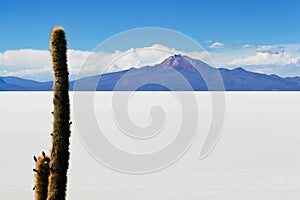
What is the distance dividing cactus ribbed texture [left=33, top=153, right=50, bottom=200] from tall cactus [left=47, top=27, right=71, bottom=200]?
14cm

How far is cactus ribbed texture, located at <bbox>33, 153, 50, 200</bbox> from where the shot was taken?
2.24 meters

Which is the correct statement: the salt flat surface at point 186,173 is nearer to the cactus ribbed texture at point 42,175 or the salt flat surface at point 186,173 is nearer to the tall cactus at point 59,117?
the cactus ribbed texture at point 42,175

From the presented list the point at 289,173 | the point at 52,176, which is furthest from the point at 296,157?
the point at 52,176

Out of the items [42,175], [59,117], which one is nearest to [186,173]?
[42,175]

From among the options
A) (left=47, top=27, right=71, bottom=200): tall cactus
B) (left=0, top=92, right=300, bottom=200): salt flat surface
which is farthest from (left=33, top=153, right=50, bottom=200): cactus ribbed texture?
(left=0, top=92, right=300, bottom=200): salt flat surface

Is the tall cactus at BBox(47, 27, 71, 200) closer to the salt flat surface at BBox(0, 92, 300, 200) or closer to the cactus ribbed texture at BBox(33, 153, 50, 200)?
the cactus ribbed texture at BBox(33, 153, 50, 200)

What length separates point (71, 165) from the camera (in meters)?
8.90

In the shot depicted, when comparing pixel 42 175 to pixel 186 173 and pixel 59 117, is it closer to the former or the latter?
pixel 59 117

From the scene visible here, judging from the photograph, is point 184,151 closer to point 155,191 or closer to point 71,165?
point 71,165

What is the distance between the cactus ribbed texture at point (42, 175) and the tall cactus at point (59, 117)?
0.46 ft

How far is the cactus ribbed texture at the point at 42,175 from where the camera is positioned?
2.24 meters

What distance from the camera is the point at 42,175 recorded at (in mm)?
2244

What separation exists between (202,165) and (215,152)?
165 cm

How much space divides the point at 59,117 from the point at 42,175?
1.33 feet
